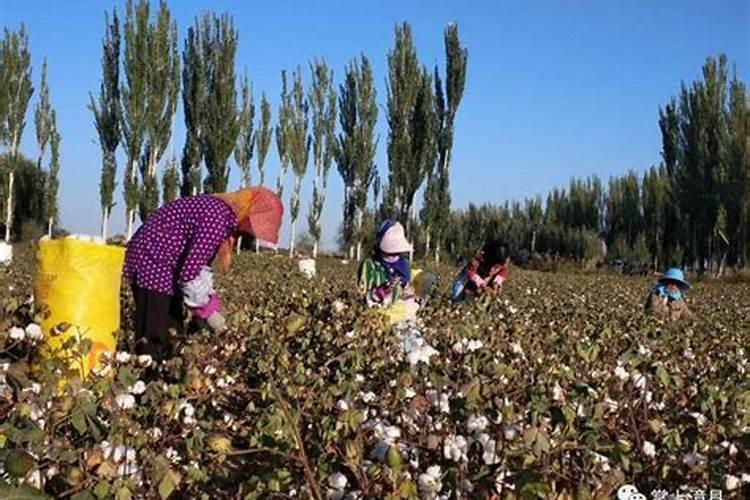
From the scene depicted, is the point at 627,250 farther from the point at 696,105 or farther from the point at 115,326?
the point at 115,326

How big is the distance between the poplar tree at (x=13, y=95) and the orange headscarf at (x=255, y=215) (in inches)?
919

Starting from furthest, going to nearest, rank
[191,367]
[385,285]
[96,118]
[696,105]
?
1. [696,105]
2. [96,118]
3. [385,285]
4. [191,367]

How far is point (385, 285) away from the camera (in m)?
4.94

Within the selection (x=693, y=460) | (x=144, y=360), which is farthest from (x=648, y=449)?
(x=144, y=360)

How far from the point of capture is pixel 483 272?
6.02 metres

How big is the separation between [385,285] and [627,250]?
111ft

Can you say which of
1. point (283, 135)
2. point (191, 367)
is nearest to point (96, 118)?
point (283, 135)

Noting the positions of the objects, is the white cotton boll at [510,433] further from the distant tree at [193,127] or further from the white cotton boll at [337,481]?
the distant tree at [193,127]

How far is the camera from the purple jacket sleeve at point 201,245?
11.8ft

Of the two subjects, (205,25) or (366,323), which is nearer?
(366,323)

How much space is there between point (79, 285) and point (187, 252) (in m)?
0.42

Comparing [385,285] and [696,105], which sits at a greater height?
[696,105]

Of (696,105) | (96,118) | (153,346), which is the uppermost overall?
(696,105)

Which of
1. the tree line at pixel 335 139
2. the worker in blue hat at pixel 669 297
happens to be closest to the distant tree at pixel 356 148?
Result: the tree line at pixel 335 139
